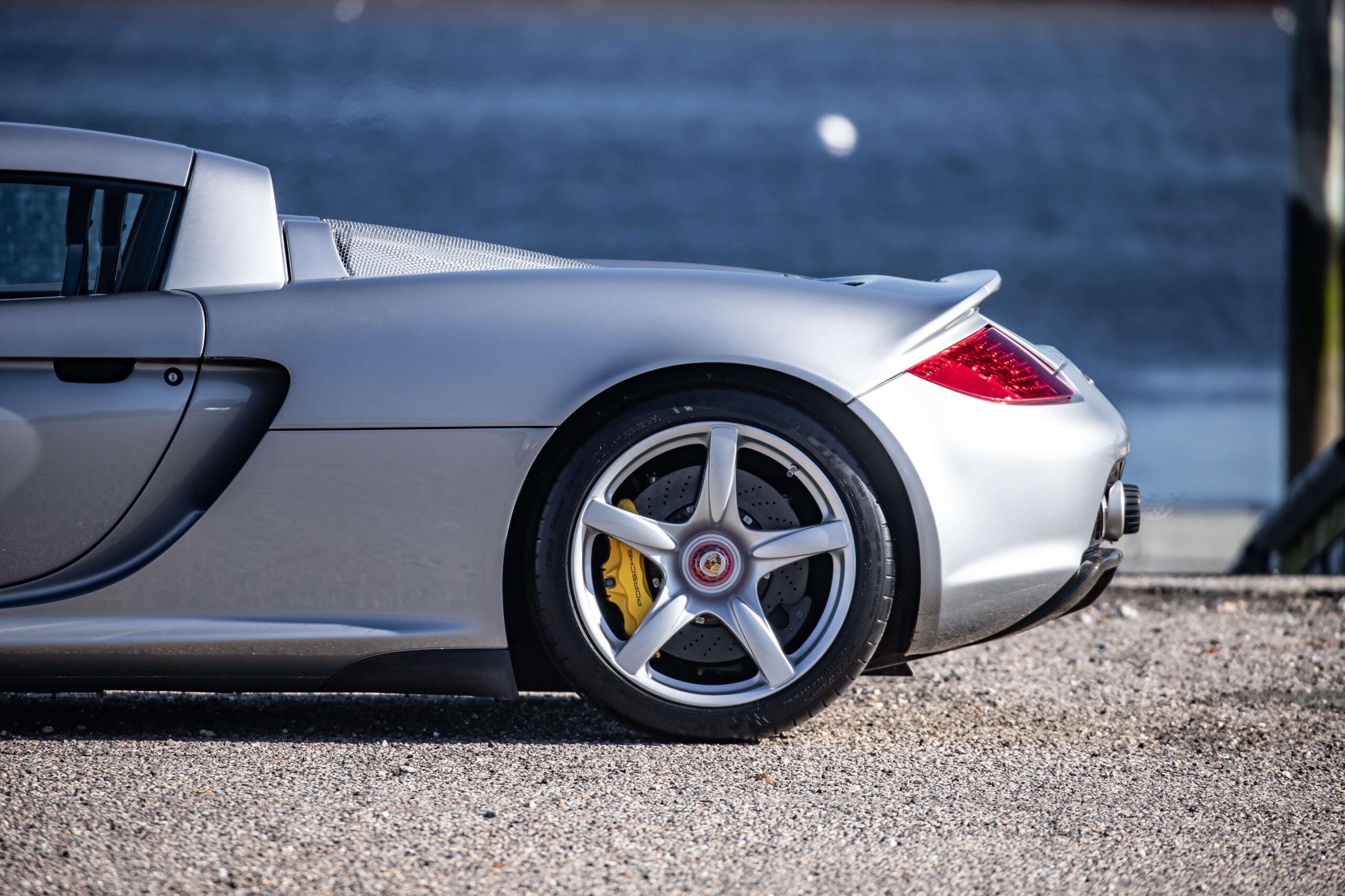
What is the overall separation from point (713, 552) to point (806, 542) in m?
0.19

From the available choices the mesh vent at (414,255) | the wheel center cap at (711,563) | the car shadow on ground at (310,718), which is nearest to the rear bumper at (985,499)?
the wheel center cap at (711,563)

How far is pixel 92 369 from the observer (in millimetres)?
2664

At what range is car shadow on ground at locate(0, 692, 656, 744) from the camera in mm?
2918

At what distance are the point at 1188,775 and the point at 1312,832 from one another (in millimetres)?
344

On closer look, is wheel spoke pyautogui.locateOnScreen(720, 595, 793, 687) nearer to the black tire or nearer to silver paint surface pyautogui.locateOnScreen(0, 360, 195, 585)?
the black tire

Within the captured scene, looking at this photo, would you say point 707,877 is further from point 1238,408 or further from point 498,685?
point 1238,408

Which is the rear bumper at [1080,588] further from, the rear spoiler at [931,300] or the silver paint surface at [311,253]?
the silver paint surface at [311,253]

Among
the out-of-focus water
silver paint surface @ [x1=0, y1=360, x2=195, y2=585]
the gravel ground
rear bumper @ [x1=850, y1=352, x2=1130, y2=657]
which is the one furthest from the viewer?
the out-of-focus water

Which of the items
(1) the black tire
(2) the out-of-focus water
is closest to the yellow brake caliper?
(1) the black tire

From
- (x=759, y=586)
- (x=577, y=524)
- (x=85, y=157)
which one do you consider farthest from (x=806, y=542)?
(x=85, y=157)

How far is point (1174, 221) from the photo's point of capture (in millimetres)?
43875

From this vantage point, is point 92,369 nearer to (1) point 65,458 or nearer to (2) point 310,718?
(1) point 65,458

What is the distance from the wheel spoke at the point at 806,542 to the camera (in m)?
2.72

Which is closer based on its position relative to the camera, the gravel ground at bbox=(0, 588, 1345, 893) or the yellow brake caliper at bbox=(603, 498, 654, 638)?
the gravel ground at bbox=(0, 588, 1345, 893)
